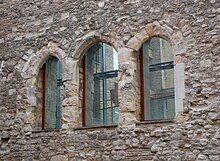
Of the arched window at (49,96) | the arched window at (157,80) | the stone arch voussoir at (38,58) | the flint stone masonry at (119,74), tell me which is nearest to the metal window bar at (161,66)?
the arched window at (157,80)

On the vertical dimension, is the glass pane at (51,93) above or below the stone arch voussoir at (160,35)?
below

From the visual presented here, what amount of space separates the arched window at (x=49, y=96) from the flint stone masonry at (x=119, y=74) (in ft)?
0.44

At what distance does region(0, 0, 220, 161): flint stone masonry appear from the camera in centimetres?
575

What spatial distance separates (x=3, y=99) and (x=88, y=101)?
1782 millimetres

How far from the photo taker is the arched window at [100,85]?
22.2ft

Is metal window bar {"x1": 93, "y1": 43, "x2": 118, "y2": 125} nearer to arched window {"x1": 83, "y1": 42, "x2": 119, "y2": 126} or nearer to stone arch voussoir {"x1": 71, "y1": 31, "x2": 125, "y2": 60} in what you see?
arched window {"x1": 83, "y1": 42, "x2": 119, "y2": 126}

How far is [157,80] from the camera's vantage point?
6434 millimetres

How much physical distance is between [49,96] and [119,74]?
65.1 inches

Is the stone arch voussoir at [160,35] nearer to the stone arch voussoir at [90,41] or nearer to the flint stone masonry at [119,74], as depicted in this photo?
the flint stone masonry at [119,74]

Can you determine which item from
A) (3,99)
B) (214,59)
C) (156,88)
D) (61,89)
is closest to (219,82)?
(214,59)

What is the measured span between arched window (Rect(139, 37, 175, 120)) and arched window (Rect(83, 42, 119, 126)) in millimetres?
538

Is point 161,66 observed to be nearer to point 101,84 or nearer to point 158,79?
point 158,79

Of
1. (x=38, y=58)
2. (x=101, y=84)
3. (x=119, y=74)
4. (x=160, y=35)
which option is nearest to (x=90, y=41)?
(x=101, y=84)

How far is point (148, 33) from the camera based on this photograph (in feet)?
21.0
